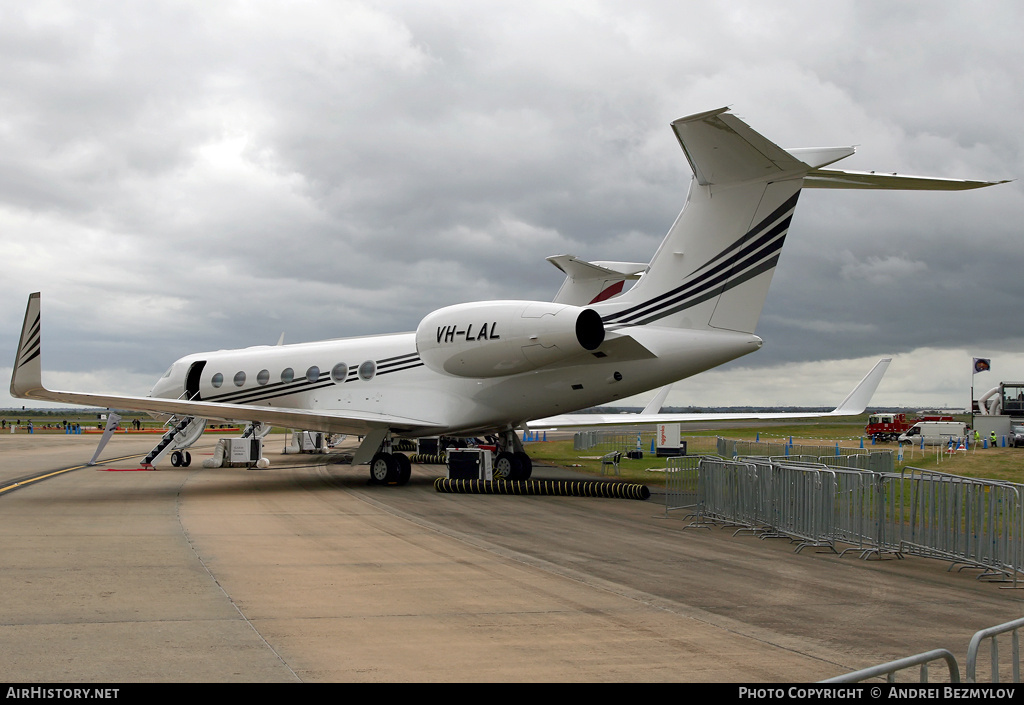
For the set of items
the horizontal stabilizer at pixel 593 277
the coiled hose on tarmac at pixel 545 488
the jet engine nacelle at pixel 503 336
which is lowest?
the coiled hose on tarmac at pixel 545 488

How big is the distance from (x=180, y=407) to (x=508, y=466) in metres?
7.83

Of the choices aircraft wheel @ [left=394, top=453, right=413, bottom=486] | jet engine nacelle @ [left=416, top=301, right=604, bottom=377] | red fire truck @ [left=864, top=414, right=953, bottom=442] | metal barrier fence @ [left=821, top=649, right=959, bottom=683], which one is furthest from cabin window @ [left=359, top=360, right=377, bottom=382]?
red fire truck @ [left=864, top=414, right=953, bottom=442]

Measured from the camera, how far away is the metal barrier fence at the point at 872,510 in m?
9.16

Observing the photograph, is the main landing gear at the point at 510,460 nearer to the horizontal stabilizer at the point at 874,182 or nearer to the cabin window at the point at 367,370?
the cabin window at the point at 367,370

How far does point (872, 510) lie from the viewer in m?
10.9

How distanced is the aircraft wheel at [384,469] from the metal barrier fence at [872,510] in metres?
8.26

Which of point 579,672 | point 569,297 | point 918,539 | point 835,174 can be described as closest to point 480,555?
point 579,672

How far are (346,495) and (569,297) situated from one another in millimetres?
8286

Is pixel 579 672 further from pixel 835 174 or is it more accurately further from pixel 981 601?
pixel 835 174

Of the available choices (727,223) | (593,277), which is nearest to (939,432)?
(593,277)

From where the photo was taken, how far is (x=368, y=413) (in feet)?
68.7

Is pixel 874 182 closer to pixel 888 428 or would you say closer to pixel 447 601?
pixel 447 601

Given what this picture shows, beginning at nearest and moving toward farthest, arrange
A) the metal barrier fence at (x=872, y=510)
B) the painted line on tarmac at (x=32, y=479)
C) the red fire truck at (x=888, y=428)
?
1. the metal barrier fence at (x=872, y=510)
2. the painted line on tarmac at (x=32, y=479)
3. the red fire truck at (x=888, y=428)

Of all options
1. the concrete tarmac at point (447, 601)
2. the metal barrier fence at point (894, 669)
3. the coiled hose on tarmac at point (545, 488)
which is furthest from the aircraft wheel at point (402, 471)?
the metal barrier fence at point (894, 669)
